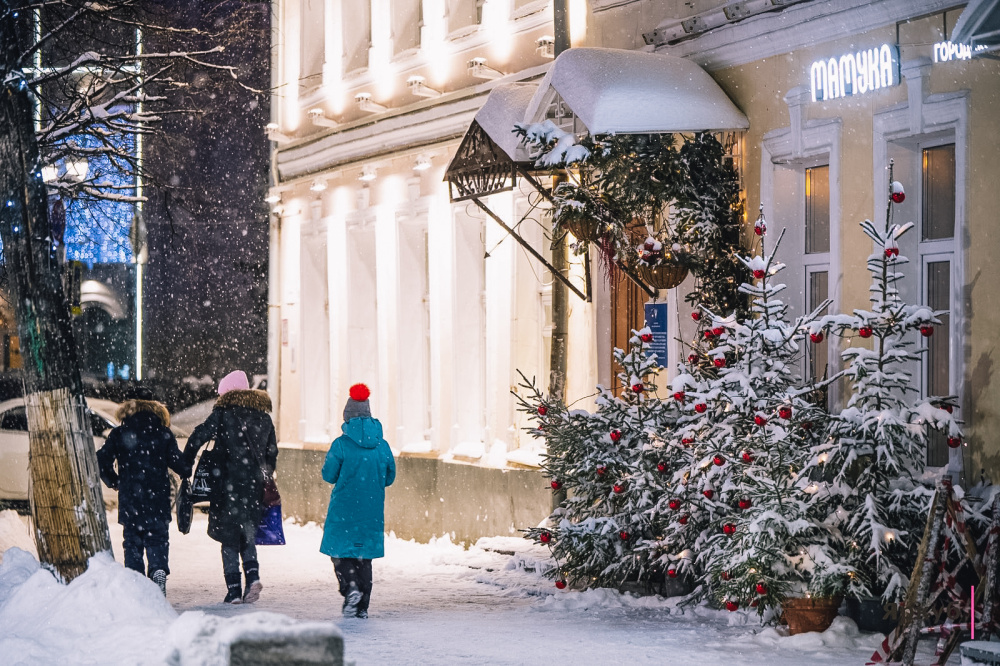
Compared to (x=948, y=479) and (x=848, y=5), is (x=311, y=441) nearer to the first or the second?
(x=848, y=5)

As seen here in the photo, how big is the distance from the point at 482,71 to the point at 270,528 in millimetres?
6565

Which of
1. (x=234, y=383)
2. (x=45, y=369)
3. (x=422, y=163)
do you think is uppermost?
(x=422, y=163)

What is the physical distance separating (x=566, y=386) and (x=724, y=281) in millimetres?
3095

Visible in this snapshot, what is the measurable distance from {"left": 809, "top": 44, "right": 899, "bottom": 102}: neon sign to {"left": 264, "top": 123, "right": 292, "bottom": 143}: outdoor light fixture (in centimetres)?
1173

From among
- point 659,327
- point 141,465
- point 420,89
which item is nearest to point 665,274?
point 659,327

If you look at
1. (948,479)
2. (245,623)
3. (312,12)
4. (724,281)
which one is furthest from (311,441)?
(245,623)

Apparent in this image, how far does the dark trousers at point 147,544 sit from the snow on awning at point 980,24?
6.84m

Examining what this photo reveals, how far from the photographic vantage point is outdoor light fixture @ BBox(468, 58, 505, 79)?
16.7m

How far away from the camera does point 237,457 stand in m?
12.1

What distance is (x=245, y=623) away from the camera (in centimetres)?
619

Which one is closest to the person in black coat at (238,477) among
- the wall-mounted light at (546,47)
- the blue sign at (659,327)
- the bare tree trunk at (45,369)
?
the bare tree trunk at (45,369)

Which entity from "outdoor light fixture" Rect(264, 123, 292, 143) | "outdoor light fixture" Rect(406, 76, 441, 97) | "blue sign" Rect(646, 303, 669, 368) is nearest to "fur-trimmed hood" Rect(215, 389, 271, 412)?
"blue sign" Rect(646, 303, 669, 368)

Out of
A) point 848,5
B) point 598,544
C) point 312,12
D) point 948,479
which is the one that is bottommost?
point 598,544

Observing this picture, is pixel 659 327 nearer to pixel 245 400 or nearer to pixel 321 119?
pixel 245 400
